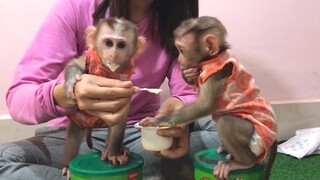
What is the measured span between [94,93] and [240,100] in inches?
14.4

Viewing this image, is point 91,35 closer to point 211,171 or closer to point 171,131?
point 171,131

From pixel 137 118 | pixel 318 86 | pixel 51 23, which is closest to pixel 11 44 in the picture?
pixel 51 23

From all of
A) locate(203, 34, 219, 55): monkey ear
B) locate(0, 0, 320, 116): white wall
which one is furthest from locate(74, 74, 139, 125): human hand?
locate(0, 0, 320, 116): white wall

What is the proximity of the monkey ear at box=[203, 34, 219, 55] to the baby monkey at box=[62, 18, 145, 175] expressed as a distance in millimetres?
197

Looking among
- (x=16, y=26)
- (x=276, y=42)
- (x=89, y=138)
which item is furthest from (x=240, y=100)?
(x=16, y=26)

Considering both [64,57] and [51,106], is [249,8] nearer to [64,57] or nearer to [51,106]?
[64,57]

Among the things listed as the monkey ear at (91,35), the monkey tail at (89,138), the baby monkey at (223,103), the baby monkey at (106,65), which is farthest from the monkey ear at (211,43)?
the monkey tail at (89,138)

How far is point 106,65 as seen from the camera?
41.9 inches

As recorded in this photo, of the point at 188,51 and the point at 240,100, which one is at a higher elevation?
the point at 188,51

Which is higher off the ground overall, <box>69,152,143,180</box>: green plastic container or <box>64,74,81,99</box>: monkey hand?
<box>64,74,81,99</box>: monkey hand

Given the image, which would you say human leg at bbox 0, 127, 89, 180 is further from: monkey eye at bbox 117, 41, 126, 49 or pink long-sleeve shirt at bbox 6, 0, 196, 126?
monkey eye at bbox 117, 41, 126, 49

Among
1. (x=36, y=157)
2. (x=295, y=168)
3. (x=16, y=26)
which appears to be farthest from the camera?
(x=16, y=26)

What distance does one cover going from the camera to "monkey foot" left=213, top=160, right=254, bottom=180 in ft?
3.39

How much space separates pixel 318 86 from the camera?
80.9 inches
